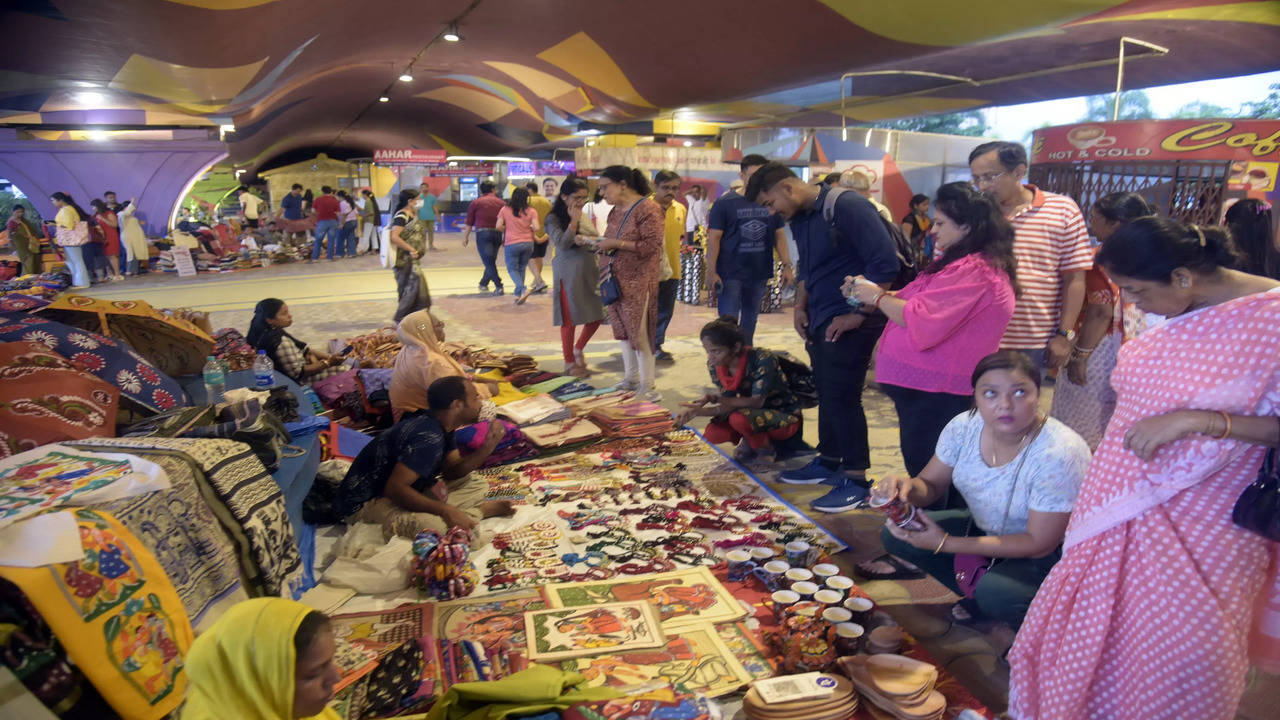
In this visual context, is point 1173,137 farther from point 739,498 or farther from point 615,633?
point 615,633

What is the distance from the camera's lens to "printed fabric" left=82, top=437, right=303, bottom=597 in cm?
258

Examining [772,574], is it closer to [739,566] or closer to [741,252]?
[739,566]

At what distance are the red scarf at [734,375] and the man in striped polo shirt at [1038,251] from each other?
140cm

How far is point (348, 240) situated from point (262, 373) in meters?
13.8

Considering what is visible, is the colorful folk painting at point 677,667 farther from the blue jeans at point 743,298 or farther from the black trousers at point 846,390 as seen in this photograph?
the blue jeans at point 743,298

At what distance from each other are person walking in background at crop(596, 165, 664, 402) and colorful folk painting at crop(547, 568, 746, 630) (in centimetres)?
256

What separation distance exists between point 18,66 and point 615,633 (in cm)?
928

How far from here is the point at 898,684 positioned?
2119 mm

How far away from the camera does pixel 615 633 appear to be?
8.47ft

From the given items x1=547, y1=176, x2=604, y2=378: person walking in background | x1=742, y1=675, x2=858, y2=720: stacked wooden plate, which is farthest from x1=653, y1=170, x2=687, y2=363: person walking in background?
x1=742, y1=675, x2=858, y2=720: stacked wooden plate

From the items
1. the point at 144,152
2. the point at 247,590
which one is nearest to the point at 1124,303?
the point at 247,590

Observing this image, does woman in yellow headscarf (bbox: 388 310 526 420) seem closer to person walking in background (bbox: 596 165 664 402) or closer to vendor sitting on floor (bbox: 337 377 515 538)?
vendor sitting on floor (bbox: 337 377 515 538)

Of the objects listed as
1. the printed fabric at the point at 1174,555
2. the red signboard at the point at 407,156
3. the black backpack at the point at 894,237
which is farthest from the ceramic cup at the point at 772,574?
the red signboard at the point at 407,156

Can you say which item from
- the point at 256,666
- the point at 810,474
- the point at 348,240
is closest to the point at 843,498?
the point at 810,474
